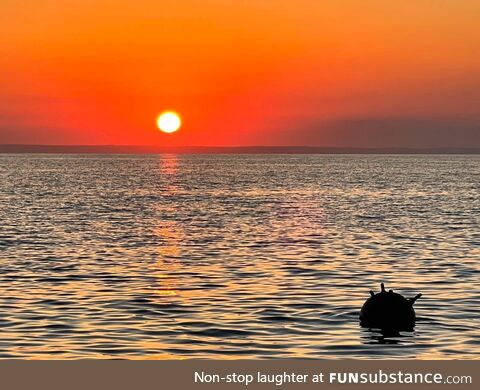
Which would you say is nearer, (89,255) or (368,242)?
(89,255)

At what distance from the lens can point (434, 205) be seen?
87.1m

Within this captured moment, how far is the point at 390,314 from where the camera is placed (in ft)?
81.9

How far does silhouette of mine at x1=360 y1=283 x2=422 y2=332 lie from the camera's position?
81.9 feet

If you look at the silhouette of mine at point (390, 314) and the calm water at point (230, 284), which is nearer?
the calm water at point (230, 284)

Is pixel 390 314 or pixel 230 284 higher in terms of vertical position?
pixel 390 314

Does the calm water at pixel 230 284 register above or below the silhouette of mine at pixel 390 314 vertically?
below

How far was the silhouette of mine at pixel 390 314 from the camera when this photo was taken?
2497 centimetres

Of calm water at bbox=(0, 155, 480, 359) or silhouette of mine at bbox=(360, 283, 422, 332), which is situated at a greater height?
silhouette of mine at bbox=(360, 283, 422, 332)

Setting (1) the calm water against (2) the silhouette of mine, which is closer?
(1) the calm water

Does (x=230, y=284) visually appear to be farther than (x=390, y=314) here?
Yes
